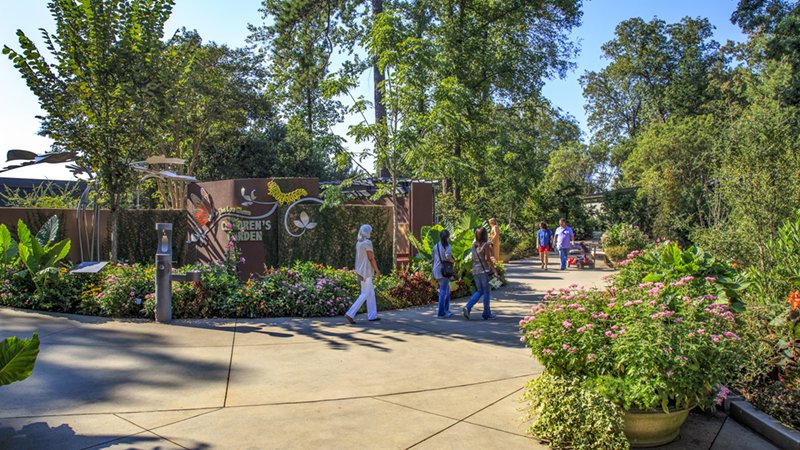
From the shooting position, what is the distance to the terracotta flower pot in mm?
4289

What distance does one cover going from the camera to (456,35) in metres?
22.4

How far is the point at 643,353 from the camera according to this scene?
13.9 ft

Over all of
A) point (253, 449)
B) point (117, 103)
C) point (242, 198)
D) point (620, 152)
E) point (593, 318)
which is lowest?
point (253, 449)

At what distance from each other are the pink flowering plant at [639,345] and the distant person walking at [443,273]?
15.6ft

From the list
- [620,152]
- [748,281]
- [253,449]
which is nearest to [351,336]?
[253,449]

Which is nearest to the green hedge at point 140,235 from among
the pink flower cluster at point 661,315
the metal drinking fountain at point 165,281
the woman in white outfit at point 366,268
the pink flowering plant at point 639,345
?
the metal drinking fountain at point 165,281

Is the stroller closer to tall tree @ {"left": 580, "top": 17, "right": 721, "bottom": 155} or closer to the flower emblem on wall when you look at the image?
the flower emblem on wall

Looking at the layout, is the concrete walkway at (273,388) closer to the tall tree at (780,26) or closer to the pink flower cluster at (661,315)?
the pink flower cluster at (661,315)

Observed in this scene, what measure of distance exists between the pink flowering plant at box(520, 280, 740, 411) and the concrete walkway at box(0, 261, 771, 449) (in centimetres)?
58

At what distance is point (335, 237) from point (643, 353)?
34.3 feet

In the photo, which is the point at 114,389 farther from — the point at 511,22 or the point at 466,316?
the point at 511,22

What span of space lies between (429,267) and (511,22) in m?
16.0

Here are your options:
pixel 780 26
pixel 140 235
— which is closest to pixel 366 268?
pixel 140 235

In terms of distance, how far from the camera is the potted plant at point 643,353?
423 cm
